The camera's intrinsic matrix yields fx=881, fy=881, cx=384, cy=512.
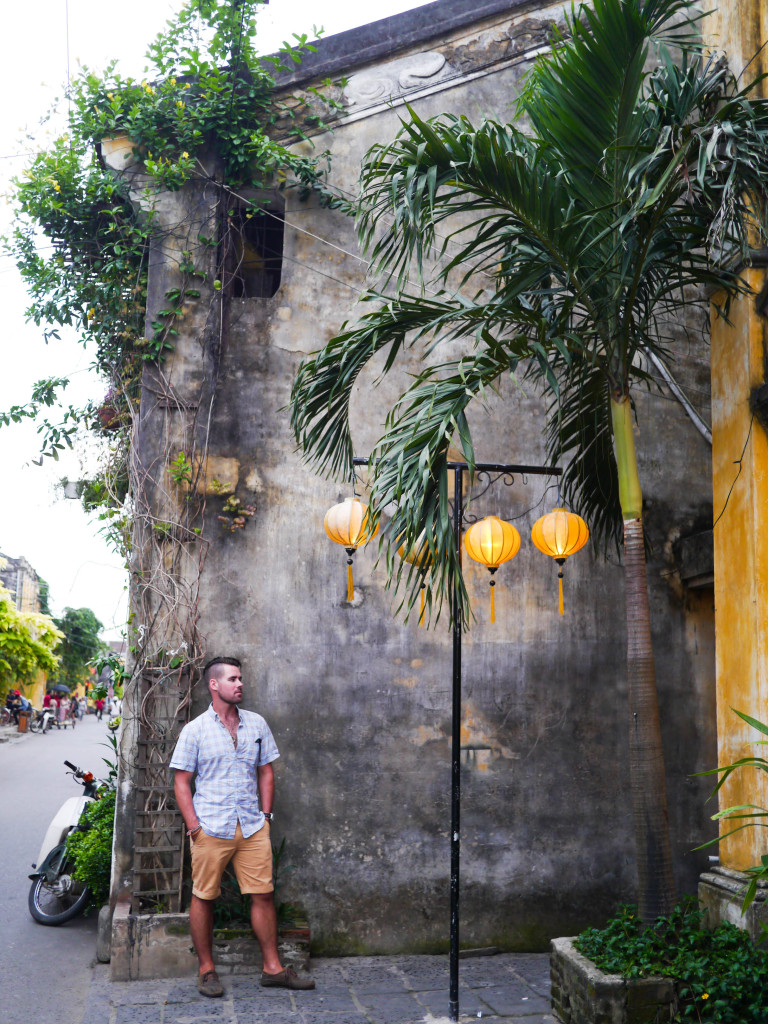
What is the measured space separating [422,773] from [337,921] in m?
1.22

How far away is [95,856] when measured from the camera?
681cm

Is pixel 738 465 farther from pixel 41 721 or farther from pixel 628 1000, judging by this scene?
pixel 41 721

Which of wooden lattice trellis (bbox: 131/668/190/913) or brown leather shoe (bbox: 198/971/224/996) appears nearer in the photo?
brown leather shoe (bbox: 198/971/224/996)

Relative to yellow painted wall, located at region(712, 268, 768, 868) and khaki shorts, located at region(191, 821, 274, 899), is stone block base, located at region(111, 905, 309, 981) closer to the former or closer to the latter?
khaki shorts, located at region(191, 821, 274, 899)

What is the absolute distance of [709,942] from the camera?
4.90 metres

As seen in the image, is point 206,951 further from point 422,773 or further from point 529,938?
point 529,938

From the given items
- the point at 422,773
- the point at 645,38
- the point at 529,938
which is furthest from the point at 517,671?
the point at 645,38

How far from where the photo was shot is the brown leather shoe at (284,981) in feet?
18.8

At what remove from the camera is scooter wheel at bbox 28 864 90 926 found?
7227 mm

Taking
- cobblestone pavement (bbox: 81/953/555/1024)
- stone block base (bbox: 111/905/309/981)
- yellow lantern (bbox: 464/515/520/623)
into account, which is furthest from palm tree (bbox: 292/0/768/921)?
stone block base (bbox: 111/905/309/981)

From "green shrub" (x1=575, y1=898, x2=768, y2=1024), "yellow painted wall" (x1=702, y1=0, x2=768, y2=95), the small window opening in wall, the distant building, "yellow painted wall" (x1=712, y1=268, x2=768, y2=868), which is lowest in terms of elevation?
"green shrub" (x1=575, y1=898, x2=768, y2=1024)

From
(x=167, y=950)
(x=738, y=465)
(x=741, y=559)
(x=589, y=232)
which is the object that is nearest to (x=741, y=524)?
(x=741, y=559)

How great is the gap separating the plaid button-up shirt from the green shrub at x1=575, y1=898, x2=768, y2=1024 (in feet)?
7.47

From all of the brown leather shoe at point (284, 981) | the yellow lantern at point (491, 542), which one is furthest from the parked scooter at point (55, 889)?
the yellow lantern at point (491, 542)
